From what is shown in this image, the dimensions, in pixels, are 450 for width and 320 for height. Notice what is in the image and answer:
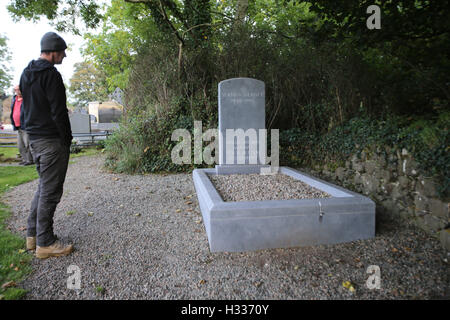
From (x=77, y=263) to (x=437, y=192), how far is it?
389cm

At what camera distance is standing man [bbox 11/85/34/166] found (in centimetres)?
693

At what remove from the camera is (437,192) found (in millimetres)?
3043

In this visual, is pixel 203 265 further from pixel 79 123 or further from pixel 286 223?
pixel 79 123

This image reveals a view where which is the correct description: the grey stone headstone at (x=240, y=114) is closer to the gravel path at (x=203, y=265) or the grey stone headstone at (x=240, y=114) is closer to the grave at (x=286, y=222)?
the gravel path at (x=203, y=265)

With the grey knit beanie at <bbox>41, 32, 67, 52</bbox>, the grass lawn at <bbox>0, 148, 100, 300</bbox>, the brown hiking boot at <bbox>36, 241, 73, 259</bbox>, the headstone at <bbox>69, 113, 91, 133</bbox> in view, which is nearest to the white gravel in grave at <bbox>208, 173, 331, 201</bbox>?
the brown hiking boot at <bbox>36, 241, 73, 259</bbox>

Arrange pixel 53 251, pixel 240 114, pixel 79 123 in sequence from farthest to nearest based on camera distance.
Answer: pixel 79 123
pixel 240 114
pixel 53 251

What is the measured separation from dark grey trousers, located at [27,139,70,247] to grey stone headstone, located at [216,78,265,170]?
3293mm

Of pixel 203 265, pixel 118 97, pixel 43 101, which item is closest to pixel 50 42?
pixel 43 101

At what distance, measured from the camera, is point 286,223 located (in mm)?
3070

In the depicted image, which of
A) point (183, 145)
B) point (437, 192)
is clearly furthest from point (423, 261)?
point (183, 145)

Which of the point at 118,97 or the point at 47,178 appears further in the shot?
the point at 118,97

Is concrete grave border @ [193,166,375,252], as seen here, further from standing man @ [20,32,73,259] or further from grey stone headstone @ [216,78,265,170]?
grey stone headstone @ [216,78,265,170]

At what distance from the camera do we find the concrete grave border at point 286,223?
2.99 metres

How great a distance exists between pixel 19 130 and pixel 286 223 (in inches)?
312
